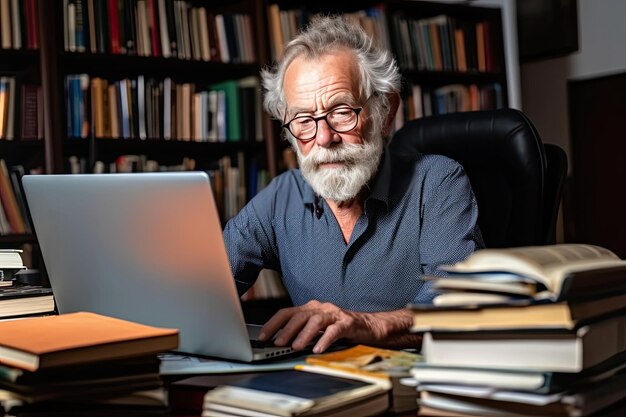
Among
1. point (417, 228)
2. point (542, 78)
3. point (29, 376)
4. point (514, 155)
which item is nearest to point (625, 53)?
point (542, 78)

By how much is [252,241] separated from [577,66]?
3799 mm

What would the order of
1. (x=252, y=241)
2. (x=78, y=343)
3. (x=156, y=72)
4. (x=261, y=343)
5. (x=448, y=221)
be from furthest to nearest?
(x=156, y=72) → (x=252, y=241) → (x=448, y=221) → (x=261, y=343) → (x=78, y=343)

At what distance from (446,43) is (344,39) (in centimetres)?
267

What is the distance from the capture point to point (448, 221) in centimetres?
180

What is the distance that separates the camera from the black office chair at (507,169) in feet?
6.62

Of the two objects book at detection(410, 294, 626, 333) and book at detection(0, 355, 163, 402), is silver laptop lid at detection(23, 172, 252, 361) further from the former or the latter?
book at detection(410, 294, 626, 333)

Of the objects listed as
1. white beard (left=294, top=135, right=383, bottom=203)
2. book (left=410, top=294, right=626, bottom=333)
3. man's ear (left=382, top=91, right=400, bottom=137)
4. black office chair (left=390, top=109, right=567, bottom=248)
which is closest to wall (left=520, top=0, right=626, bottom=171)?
black office chair (left=390, top=109, right=567, bottom=248)

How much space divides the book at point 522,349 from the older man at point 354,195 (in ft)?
2.66

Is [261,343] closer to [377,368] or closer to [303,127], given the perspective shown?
[377,368]

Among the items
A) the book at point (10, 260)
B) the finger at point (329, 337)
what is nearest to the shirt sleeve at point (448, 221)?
the finger at point (329, 337)

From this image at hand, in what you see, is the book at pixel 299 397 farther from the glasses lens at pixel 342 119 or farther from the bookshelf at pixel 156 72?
the bookshelf at pixel 156 72

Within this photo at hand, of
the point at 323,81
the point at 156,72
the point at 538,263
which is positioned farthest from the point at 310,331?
the point at 156,72

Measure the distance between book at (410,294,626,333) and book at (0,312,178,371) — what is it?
32 centimetres

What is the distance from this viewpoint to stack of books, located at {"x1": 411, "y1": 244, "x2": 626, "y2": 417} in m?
0.86
